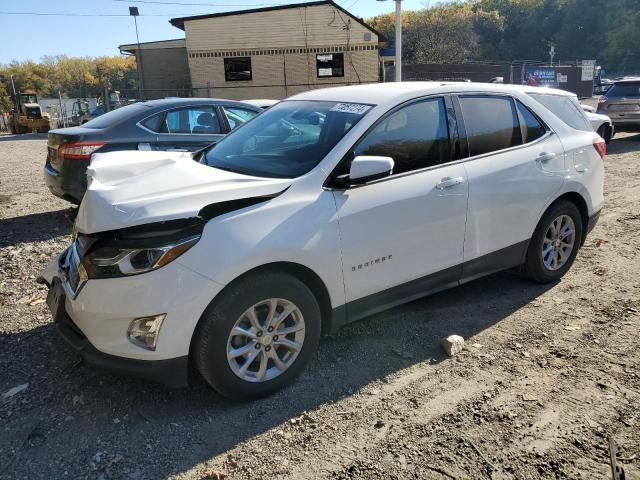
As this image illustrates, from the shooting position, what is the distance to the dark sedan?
255 inches

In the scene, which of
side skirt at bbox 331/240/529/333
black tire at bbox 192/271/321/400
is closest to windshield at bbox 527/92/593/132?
side skirt at bbox 331/240/529/333

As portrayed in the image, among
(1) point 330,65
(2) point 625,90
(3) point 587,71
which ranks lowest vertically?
(2) point 625,90

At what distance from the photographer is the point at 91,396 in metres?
3.18

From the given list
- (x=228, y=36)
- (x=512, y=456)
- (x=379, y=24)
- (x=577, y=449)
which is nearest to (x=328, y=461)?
(x=512, y=456)

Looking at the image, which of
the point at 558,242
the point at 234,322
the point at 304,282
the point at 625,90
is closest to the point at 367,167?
the point at 304,282

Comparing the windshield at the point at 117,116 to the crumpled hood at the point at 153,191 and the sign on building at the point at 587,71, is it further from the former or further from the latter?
the sign on building at the point at 587,71

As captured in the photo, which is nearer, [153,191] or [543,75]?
[153,191]

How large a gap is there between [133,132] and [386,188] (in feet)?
14.6

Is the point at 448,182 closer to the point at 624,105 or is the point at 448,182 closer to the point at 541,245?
the point at 541,245

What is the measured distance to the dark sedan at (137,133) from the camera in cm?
647

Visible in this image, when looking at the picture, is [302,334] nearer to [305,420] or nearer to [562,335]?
[305,420]

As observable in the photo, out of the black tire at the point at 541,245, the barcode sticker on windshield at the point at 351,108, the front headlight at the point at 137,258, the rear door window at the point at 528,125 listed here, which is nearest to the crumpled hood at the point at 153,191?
the front headlight at the point at 137,258

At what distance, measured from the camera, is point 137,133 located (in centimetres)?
676

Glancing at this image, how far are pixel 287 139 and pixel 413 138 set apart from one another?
880mm
